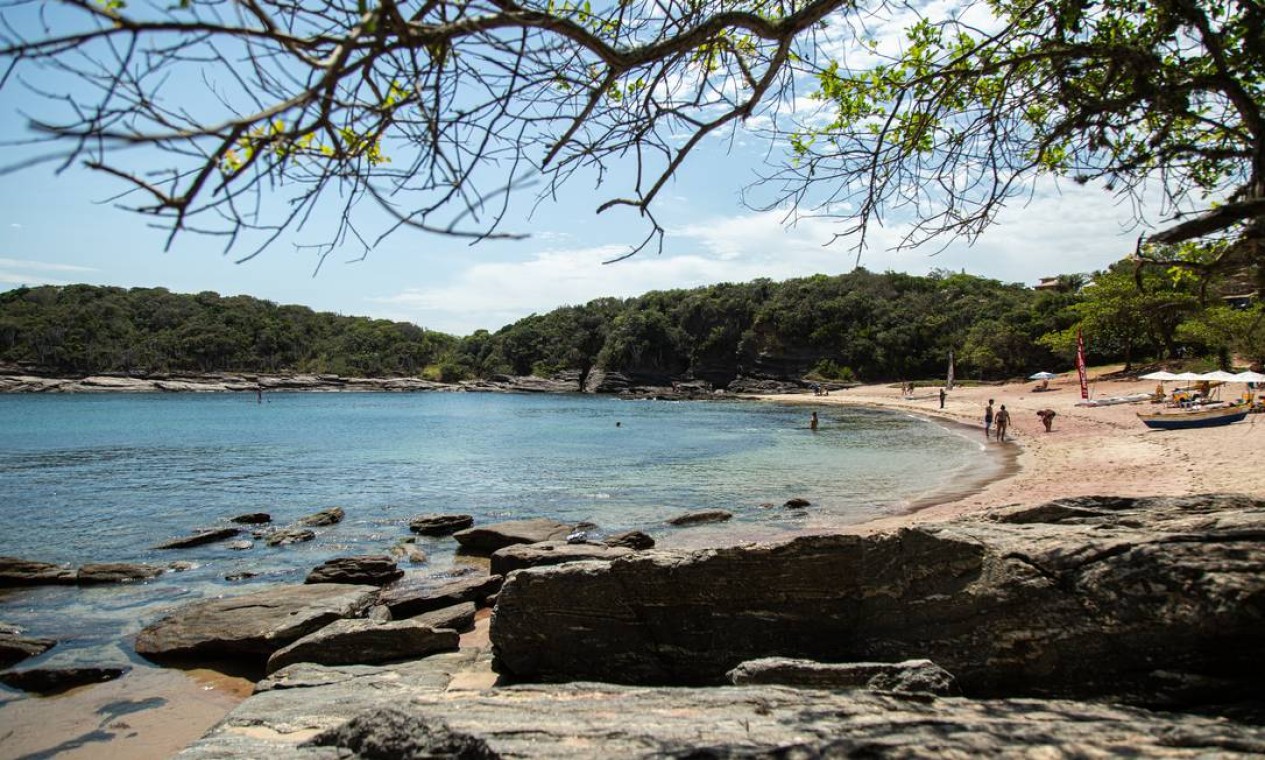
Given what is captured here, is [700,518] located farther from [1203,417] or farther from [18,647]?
[1203,417]

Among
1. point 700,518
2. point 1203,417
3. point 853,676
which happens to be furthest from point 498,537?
point 1203,417

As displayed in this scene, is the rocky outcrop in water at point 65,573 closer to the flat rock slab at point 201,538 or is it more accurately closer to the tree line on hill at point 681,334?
the flat rock slab at point 201,538

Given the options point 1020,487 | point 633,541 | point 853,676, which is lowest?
point 633,541

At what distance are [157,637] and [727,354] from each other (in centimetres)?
10010

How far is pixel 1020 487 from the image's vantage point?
18219 millimetres

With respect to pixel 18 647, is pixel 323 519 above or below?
below

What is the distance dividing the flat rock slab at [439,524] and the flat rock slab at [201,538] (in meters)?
3.92

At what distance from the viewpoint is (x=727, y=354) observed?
10631 centimetres

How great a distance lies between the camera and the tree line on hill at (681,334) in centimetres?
6312

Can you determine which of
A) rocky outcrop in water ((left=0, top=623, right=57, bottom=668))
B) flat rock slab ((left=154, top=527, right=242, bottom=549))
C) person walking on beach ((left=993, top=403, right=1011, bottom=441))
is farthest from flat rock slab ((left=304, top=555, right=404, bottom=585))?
person walking on beach ((left=993, top=403, right=1011, bottom=441))

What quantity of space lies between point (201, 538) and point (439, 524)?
4913 millimetres

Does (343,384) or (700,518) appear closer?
(700,518)

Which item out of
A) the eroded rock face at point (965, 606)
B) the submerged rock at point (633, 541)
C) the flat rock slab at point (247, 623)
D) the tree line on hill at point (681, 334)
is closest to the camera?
A: the eroded rock face at point (965, 606)

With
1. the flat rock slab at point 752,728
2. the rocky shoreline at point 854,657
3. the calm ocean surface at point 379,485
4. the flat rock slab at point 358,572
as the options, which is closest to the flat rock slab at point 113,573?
the calm ocean surface at point 379,485
